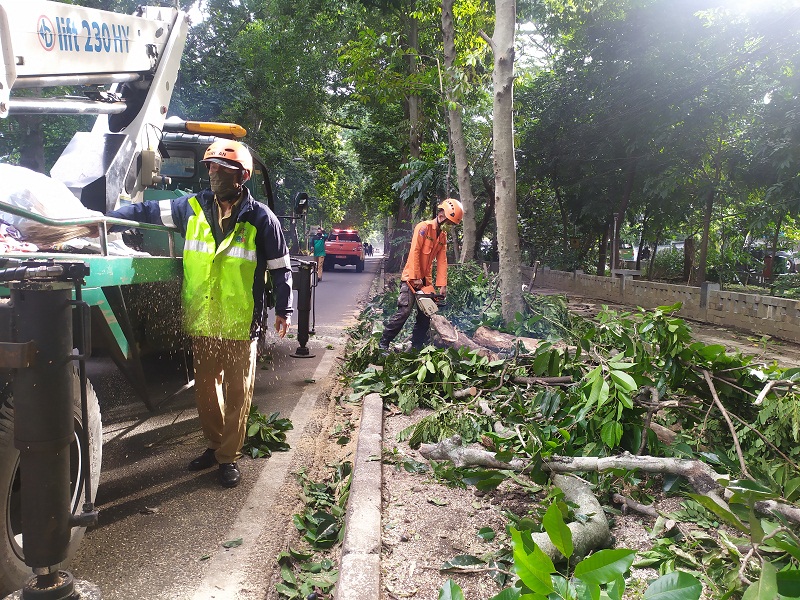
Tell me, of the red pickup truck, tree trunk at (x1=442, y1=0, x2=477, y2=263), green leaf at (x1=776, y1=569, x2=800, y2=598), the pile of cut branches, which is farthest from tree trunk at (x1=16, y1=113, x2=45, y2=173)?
the red pickup truck

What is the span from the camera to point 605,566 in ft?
4.86

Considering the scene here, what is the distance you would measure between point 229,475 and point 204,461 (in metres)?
0.33

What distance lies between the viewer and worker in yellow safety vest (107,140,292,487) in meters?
3.69

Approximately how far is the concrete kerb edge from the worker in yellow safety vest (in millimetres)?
834

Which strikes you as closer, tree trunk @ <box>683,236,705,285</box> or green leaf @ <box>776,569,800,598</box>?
green leaf @ <box>776,569,800,598</box>

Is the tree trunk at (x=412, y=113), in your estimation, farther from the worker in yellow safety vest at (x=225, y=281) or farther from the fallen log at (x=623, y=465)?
the fallen log at (x=623, y=465)

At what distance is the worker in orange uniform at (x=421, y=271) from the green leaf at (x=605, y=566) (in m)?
5.55

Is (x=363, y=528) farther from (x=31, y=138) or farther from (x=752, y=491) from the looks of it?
(x=31, y=138)

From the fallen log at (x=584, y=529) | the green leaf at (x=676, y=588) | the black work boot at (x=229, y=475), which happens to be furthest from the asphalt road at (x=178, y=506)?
the green leaf at (x=676, y=588)

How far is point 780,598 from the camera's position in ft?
5.47

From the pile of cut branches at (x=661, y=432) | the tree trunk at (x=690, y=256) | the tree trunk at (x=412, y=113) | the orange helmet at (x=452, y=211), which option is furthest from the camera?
the tree trunk at (x=690, y=256)

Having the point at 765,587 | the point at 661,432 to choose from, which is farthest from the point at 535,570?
the point at 661,432

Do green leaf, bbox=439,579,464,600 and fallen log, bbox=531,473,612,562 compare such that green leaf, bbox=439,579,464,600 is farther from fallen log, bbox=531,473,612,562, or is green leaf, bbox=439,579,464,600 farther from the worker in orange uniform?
the worker in orange uniform

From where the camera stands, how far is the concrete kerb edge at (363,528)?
2.43 m
